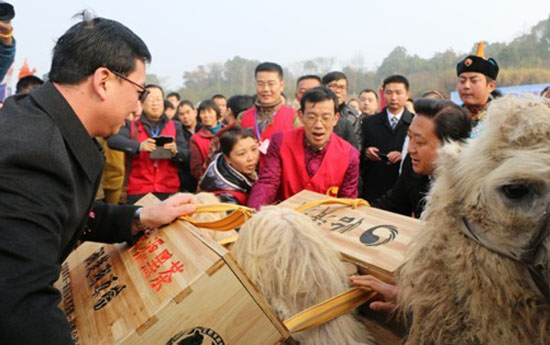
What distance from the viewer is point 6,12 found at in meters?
2.51

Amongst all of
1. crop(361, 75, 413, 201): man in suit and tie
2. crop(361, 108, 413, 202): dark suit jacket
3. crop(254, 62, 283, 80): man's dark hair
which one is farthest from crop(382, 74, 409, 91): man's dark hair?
crop(254, 62, 283, 80): man's dark hair

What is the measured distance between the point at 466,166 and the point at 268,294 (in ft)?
2.70

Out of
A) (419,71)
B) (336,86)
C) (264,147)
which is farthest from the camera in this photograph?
(419,71)

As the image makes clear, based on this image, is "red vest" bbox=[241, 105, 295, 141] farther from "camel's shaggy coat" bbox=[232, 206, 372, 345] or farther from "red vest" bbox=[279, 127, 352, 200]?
"camel's shaggy coat" bbox=[232, 206, 372, 345]

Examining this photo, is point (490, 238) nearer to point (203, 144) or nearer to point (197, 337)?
point (197, 337)

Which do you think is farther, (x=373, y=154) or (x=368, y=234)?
(x=373, y=154)

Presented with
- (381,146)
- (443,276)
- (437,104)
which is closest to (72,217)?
(443,276)

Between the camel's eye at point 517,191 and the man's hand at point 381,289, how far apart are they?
562 millimetres

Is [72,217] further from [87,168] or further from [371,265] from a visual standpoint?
[371,265]

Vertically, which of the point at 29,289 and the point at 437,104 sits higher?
the point at 437,104

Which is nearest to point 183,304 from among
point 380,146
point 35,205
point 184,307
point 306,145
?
point 184,307

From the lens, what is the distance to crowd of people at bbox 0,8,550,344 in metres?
0.96

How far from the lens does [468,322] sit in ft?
3.51

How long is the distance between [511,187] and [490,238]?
152mm
